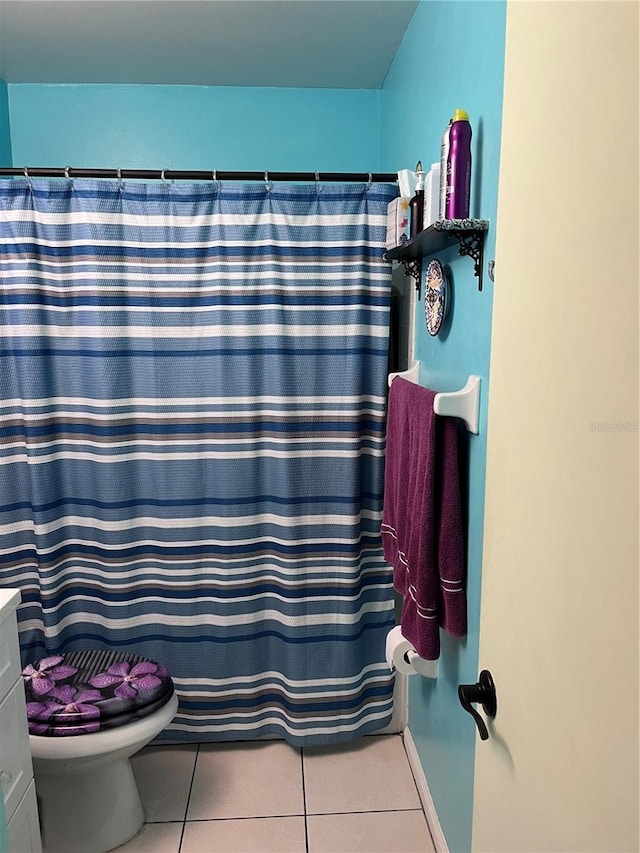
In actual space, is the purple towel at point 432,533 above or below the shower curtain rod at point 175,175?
below

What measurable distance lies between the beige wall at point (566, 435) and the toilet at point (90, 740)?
1.24 m

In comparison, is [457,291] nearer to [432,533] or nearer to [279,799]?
[432,533]

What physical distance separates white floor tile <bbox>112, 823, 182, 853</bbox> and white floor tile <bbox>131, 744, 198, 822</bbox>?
0.03 metres

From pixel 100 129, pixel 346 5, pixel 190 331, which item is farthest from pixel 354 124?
pixel 190 331

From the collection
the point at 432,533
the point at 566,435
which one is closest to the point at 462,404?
the point at 432,533

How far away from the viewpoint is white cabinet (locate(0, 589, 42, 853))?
1.50m

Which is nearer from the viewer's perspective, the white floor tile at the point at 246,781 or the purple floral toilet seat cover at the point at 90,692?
the purple floral toilet seat cover at the point at 90,692

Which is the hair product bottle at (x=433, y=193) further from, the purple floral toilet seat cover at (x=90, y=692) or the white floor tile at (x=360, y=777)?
the white floor tile at (x=360, y=777)

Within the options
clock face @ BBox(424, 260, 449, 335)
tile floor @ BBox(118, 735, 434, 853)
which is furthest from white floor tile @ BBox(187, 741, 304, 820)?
clock face @ BBox(424, 260, 449, 335)

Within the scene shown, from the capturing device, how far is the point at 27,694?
1888mm

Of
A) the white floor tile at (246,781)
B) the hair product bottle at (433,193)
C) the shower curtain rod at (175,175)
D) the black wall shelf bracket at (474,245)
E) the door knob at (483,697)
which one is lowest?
the white floor tile at (246,781)

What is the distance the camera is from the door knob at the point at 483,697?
3.06 feet

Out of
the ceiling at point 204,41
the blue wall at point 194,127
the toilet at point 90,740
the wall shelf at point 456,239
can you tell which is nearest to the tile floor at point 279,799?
the toilet at point 90,740

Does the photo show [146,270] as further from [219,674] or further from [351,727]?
[351,727]
